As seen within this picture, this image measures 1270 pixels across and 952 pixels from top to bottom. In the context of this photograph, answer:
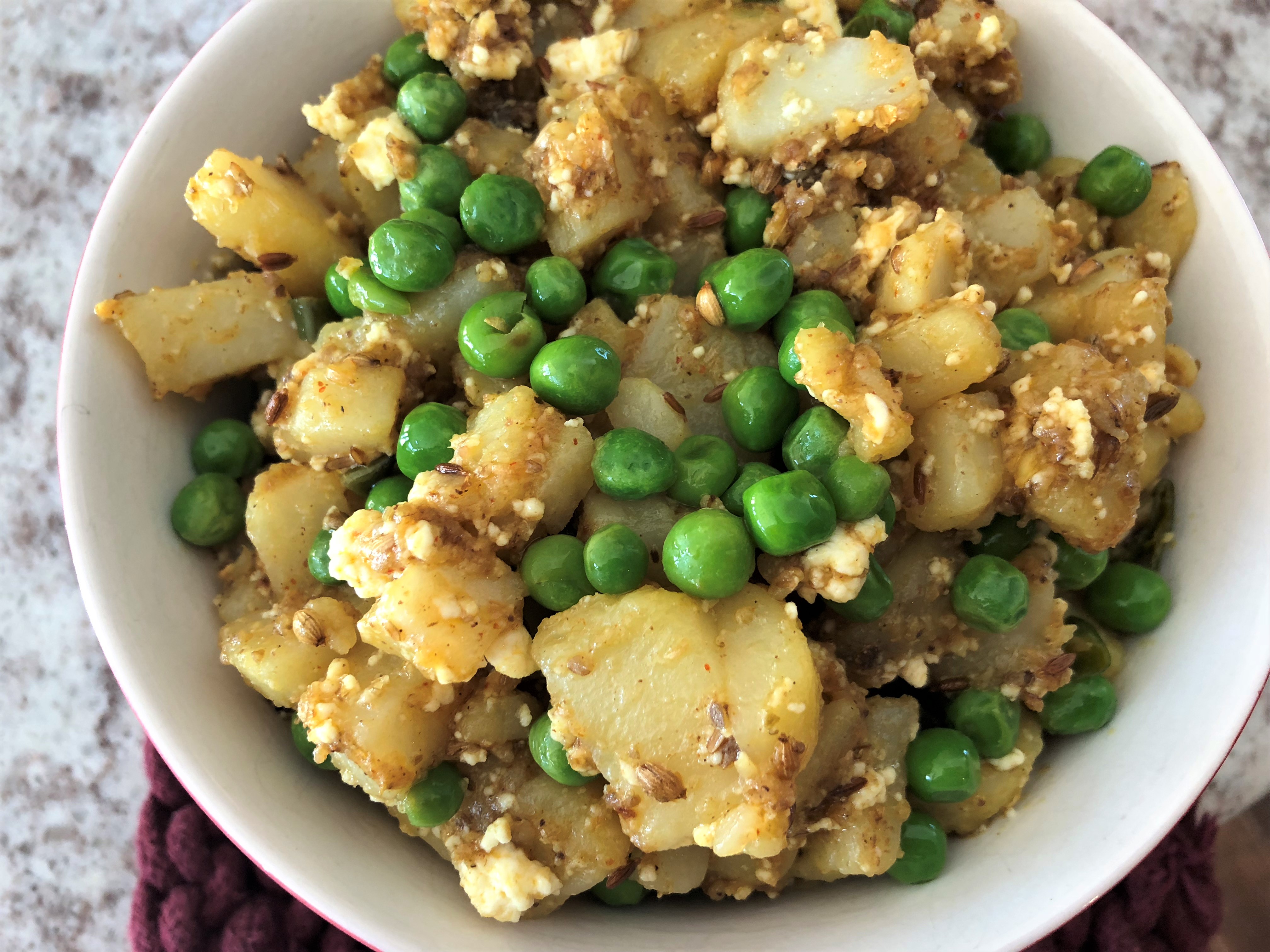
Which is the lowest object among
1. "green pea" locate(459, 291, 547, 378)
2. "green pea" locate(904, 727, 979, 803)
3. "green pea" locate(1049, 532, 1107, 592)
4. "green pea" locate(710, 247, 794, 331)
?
"green pea" locate(904, 727, 979, 803)

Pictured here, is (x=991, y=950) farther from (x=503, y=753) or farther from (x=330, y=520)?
(x=330, y=520)

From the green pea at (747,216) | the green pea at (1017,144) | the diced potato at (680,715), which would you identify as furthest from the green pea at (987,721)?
the green pea at (1017,144)

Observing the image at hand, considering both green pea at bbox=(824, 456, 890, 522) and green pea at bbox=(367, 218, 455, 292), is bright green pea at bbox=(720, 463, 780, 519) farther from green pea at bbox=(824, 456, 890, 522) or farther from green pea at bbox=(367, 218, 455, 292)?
green pea at bbox=(367, 218, 455, 292)

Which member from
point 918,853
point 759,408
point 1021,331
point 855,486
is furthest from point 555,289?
point 918,853

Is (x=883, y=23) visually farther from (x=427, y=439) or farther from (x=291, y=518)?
(x=291, y=518)

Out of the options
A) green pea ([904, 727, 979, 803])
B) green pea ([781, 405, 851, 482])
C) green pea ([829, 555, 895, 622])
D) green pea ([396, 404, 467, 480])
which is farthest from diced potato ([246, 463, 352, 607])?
green pea ([904, 727, 979, 803])

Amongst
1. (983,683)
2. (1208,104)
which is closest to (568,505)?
(983,683)
